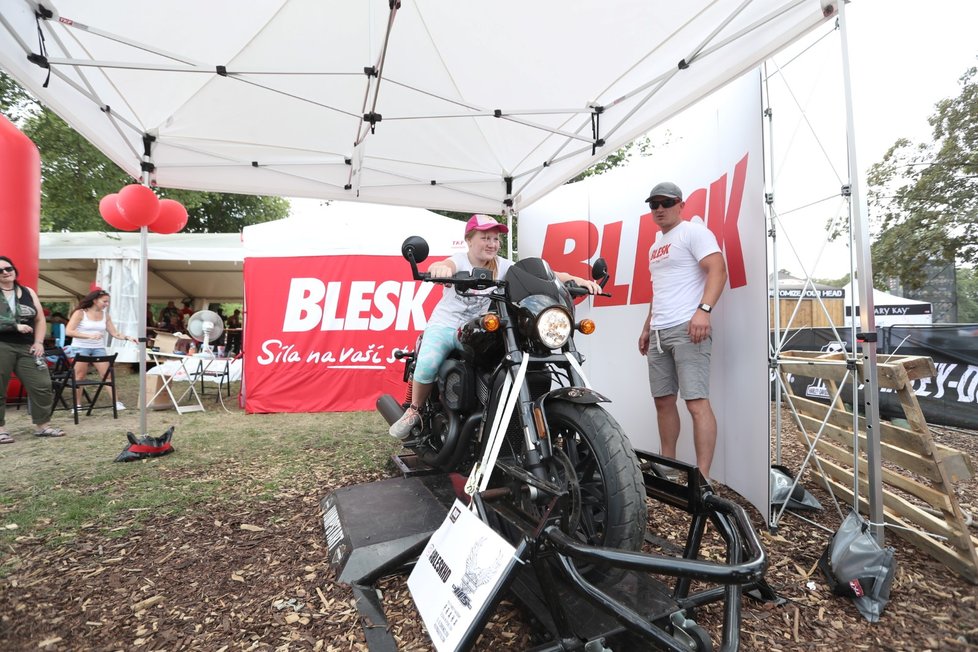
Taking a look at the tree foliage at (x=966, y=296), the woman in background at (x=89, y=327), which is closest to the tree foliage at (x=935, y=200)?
the tree foliage at (x=966, y=296)

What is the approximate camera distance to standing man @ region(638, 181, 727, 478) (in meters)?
2.95

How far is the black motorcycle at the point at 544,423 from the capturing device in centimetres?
169

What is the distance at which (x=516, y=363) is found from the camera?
6.66 ft

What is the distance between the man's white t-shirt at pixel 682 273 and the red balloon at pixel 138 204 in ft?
14.6

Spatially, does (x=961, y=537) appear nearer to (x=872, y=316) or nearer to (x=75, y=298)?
(x=872, y=316)

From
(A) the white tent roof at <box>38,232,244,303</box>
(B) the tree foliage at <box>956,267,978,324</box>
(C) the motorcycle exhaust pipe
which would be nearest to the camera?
(C) the motorcycle exhaust pipe

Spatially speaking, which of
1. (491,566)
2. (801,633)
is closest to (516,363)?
(491,566)

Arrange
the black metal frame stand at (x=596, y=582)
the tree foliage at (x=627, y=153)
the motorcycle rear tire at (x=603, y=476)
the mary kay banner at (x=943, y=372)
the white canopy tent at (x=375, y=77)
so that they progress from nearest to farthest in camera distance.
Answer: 1. the black metal frame stand at (x=596, y=582)
2. the motorcycle rear tire at (x=603, y=476)
3. the white canopy tent at (x=375, y=77)
4. the mary kay banner at (x=943, y=372)
5. the tree foliage at (x=627, y=153)

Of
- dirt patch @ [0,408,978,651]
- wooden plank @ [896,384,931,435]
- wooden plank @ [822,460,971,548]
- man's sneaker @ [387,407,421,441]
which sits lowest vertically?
dirt patch @ [0,408,978,651]

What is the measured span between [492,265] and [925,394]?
19.8 feet

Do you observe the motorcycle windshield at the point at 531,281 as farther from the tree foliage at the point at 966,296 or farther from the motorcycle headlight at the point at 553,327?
the tree foliage at the point at 966,296

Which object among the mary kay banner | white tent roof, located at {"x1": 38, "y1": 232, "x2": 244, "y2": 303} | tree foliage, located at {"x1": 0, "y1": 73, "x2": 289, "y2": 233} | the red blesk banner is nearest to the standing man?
the mary kay banner

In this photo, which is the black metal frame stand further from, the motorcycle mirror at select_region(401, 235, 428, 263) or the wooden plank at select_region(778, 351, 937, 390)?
the wooden plank at select_region(778, 351, 937, 390)

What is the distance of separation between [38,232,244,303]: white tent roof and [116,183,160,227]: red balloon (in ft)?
18.6
